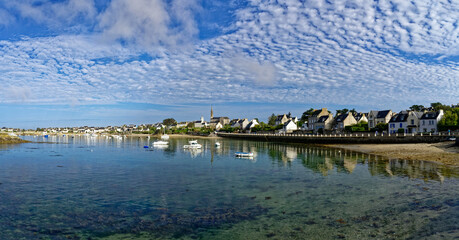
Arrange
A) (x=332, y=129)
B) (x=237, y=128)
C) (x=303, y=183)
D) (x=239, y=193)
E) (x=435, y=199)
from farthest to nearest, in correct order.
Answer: (x=237, y=128) < (x=332, y=129) < (x=303, y=183) < (x=239, y=193) < (x=435, y=199)

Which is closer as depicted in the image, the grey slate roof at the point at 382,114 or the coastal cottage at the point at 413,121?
the coastal cottage at the point at 413,121

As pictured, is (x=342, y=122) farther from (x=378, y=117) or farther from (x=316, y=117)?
(x=316, y=117)

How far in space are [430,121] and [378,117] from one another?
24657 millimetres

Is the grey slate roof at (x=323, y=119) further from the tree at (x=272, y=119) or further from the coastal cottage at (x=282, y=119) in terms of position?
the tree at (x=272, y=119)

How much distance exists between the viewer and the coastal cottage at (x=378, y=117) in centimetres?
9204

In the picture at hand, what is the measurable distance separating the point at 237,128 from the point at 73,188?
512 ft

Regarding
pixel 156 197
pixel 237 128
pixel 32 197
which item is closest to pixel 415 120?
pixel 156 197

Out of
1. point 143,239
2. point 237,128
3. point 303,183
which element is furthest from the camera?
point 237,128

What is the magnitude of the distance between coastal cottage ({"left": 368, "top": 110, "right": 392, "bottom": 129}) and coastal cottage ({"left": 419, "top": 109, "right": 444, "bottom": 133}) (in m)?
19.0

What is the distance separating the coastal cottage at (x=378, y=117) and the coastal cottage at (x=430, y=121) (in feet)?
62.4

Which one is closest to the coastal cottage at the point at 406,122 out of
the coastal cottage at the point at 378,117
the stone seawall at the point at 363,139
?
the stone seawall at the point at 363,139

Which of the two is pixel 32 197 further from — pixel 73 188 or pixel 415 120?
pixel 415 120

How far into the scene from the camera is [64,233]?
12039 mm

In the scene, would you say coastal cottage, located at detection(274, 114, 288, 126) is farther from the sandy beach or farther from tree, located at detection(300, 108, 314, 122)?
the sandy beach
